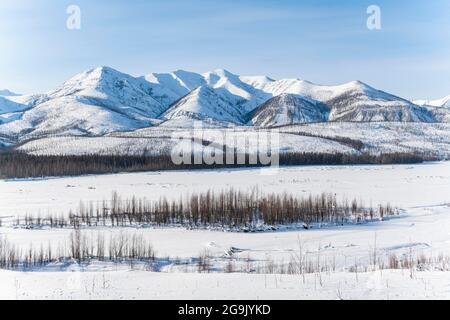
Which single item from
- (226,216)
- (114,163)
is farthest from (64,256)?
(114,163)

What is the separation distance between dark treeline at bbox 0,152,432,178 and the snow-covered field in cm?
2428

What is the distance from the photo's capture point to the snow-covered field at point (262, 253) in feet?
29.8


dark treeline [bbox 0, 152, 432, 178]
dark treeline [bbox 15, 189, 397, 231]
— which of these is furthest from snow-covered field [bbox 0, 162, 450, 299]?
dark treeline [bbox 0, 152, 432, 178]

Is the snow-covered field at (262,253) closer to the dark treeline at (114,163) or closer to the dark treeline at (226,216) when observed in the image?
the dark treeline at (226,216)

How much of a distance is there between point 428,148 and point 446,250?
135 meters

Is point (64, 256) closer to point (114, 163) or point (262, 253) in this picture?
point (262, 253)

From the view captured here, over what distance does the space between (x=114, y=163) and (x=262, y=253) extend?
73.0 meters

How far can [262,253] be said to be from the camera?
71.3ft

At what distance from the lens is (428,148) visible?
144625mm

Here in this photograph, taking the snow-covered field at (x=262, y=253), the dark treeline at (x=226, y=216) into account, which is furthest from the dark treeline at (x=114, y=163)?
the dark treeline at (x=226, y=216)

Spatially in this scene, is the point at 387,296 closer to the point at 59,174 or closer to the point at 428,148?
the point at 59,174

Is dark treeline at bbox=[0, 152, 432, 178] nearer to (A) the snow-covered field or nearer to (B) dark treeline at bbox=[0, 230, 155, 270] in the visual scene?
(A) the snow-covered field

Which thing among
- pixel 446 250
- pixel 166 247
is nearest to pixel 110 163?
pixel 166 247
